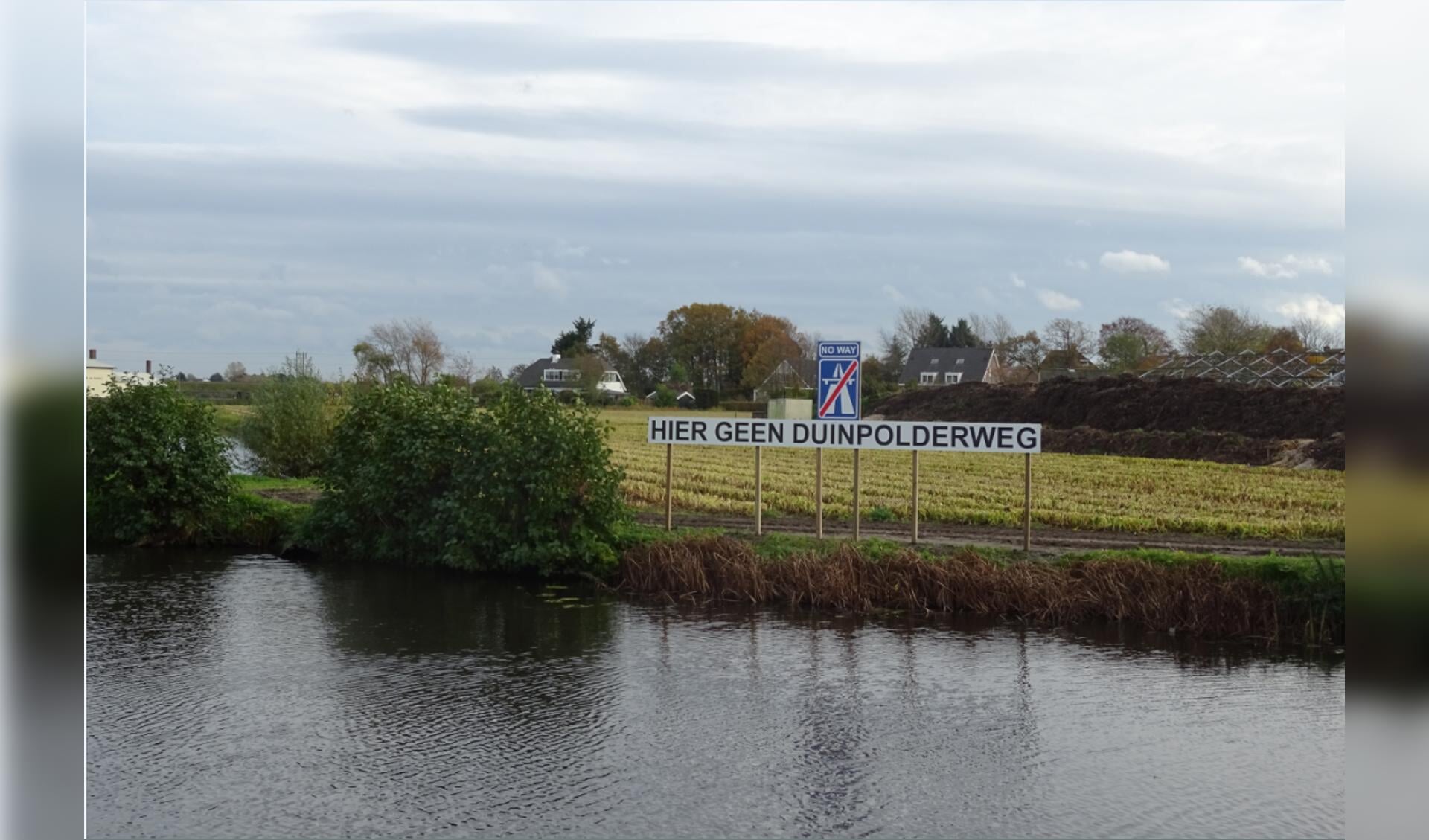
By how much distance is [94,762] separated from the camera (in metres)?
9.69

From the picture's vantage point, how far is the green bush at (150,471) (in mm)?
20953

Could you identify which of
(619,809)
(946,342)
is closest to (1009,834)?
(619,809)

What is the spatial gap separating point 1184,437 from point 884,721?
1098 inches

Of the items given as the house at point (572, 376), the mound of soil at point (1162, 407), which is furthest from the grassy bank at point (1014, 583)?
the house at point (572, 376)

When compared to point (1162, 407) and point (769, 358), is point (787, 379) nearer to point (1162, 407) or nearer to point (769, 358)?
point (769, 358)

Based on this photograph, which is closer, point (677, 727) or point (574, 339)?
point (677, 727)

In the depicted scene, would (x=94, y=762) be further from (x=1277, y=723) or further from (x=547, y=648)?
(x=1277, y=723)

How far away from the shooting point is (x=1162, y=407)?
40.0 meters

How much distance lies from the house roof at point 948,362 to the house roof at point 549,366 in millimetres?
13978

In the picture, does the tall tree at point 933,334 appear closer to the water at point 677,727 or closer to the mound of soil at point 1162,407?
the mound of soil at point 1162,407

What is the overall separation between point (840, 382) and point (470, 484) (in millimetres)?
Result: 5655

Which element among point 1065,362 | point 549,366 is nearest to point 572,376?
point 549,366

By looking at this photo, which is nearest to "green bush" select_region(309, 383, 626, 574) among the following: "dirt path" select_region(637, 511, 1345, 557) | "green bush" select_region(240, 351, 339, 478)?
"dirt path" select_region(637, 511, 1345, 557)

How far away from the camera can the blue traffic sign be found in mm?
18016
